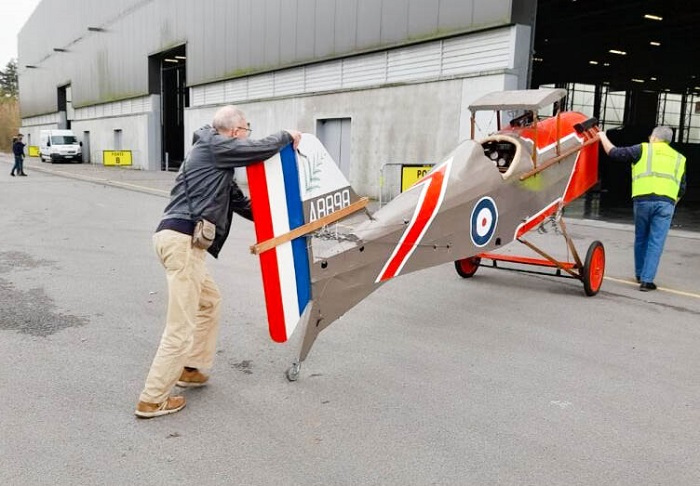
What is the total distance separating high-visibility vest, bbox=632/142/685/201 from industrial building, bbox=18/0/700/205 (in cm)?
713

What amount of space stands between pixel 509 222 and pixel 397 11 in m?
12.7

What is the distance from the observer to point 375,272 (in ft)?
15.5

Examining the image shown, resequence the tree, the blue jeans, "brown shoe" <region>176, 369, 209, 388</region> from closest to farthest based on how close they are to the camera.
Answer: "brown shoe" <region>176, 369, 209, 388</region>
the blue jeans
the tree

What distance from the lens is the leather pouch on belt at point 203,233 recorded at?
392 cm

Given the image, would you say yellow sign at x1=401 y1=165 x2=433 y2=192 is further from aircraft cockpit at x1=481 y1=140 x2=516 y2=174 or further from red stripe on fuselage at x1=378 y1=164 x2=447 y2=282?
red stripe on fuselage at x1=378 y1=164 x2=447 y2=282

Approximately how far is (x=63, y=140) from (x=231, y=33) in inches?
1036

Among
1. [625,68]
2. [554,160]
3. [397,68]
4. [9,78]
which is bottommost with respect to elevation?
[554,160]

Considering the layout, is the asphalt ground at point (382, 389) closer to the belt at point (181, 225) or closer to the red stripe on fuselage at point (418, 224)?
the red stripe on fuselage at point (418, 224)

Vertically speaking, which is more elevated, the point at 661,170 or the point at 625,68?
the point at 625,68

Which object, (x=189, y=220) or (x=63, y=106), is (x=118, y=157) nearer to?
(x=63, y=106)

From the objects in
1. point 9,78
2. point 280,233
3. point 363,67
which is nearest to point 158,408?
point 280,233

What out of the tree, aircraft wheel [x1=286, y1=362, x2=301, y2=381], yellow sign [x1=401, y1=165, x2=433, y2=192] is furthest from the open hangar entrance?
the tree

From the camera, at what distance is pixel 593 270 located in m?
7.29

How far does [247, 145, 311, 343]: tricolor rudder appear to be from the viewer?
395cm
